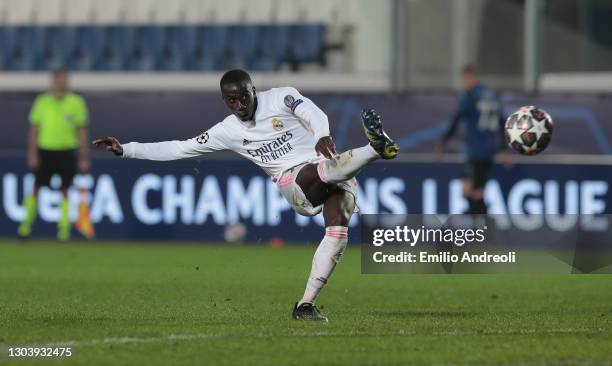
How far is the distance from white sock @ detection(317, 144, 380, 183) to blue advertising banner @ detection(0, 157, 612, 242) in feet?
25.8

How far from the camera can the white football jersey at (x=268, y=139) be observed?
903 centimetres

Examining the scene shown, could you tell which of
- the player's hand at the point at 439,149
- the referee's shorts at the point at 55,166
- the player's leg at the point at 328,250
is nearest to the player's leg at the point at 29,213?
the referee's shorts at the point at 55,166

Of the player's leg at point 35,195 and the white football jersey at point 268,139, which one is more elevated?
the white football jersey at point 268,139

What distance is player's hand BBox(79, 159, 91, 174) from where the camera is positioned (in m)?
17.3

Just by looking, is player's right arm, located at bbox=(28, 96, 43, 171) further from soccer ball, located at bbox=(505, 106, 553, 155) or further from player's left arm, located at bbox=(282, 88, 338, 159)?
player's left arm, located at bbox=(282, 88, 338, 159)

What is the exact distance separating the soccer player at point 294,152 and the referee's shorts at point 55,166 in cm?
828

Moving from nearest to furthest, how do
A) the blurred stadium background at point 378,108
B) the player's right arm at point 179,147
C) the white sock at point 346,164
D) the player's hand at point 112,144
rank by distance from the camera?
1. the white sock at point 346,164
2. the player's hand at point 112,144
3. the player's right arm at point 179,147
4. the blurred stadium background at point 378,108

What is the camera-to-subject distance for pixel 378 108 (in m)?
17.4

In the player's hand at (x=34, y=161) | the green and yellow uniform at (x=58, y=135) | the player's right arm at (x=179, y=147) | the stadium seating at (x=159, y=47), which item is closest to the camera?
the player's right arm at (x=179, y=147)

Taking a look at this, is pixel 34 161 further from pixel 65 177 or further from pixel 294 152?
pixel 294 152

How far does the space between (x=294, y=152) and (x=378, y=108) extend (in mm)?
8361

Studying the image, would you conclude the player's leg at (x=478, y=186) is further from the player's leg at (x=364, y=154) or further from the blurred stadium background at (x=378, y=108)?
the player's leg at (x=364, y=154)

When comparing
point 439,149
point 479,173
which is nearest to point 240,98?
point 439,149

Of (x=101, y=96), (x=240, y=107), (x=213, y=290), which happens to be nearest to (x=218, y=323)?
(x=240, y=107)
